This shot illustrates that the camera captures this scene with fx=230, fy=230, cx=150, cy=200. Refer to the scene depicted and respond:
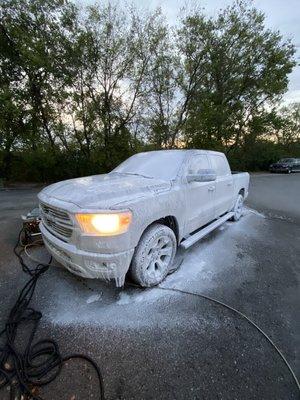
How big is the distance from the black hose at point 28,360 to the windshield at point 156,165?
2311 mm

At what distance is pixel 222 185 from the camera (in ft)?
15.0

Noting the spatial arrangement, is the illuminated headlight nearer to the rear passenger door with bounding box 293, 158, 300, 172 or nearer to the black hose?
the black hose

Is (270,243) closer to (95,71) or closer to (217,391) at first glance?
(217,391)

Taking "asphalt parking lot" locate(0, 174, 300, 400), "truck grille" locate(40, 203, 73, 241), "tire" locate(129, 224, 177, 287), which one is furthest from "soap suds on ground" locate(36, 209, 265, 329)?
"truck grille" locate(40, 203, 73, 241)

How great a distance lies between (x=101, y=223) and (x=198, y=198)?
1863 mm

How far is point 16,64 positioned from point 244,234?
39.1 feet

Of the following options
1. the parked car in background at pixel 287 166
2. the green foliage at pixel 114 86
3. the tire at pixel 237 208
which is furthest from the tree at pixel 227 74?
the tire at pixel 237 208

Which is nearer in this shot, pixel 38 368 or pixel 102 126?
pixel 38 368

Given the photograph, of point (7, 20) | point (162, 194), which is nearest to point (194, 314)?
point (162, 194)

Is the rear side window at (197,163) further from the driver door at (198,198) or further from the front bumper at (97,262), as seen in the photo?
the front bumper at (97,262)

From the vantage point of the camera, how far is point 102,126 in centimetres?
1245

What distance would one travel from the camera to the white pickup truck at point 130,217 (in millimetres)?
2326

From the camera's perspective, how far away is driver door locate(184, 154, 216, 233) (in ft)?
11.3

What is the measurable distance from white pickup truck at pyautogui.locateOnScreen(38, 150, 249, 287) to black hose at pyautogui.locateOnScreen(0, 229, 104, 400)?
2.26 feet
